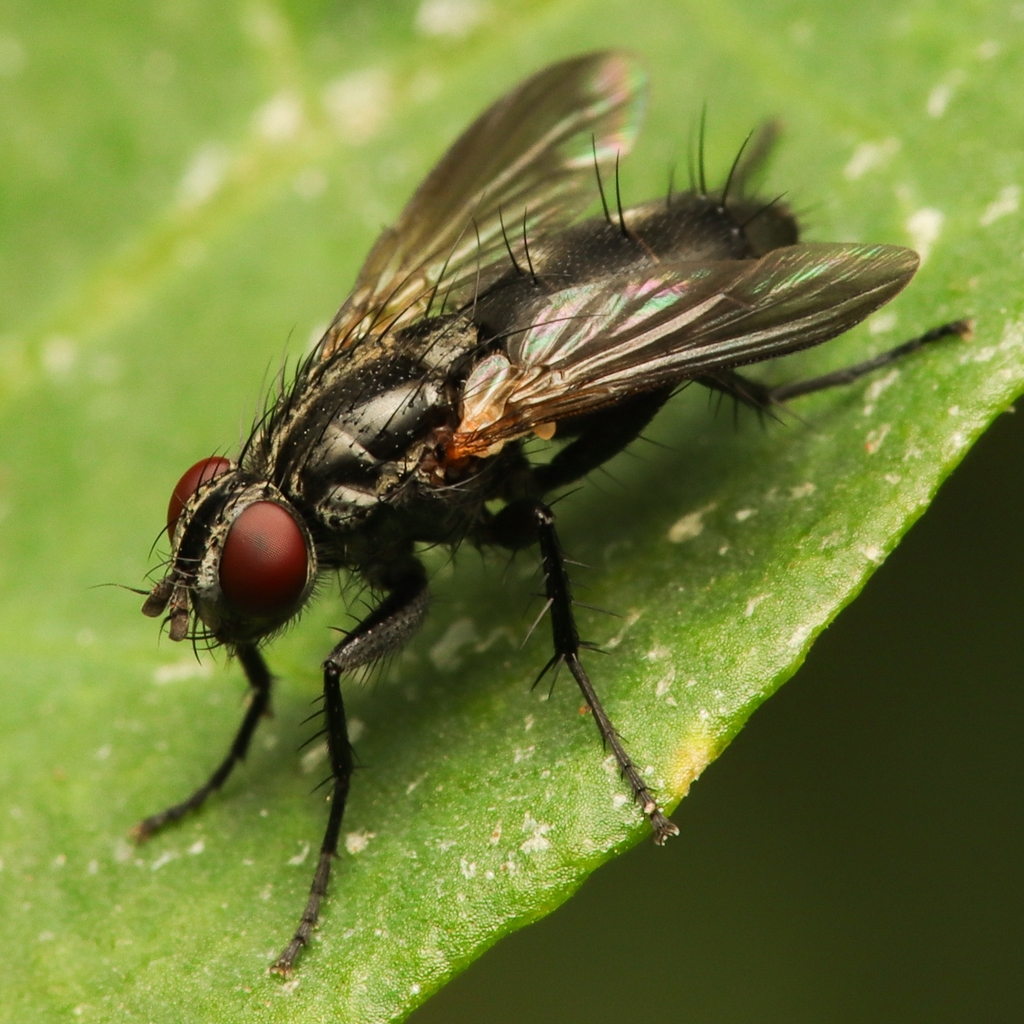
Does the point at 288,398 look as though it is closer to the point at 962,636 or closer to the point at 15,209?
the point at 15,209

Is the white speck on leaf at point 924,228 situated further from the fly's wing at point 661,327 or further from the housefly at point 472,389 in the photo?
the fly's wing at point 661,327

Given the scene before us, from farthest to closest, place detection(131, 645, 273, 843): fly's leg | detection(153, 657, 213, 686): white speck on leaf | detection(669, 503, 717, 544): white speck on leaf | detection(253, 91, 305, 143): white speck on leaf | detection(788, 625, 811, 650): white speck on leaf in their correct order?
detection(253, 91, 305, 143): white speck on leaf, detection(153, 657, 213, 686): white speck on leaf, detection(669, 503, 717, 544): white speck on leaf, detection(131, 645, 273, 843): fly's leg, detection(788, 625, 811, 650): white speck on leaf

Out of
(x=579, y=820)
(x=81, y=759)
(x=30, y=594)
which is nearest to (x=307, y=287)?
(x=30, y=594)

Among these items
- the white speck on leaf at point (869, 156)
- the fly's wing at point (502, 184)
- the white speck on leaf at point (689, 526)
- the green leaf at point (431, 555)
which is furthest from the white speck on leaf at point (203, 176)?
the white speck on leaf at point (869, 156)

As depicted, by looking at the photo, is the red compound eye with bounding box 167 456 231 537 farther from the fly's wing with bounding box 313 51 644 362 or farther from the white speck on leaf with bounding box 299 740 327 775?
the white speck on leaf with bounding box 299 740 327 775

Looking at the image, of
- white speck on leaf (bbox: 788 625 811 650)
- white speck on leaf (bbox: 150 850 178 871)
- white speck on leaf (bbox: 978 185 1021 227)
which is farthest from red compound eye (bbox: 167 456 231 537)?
white speck on leaf (bbox: 978 185 1021 227)

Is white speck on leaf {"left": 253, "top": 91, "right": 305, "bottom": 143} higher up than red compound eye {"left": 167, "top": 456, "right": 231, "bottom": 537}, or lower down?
higher up

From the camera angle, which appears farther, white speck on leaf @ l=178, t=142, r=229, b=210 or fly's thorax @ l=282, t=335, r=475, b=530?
white speck on leaf @ l=178, t=142, r=229, b=210
